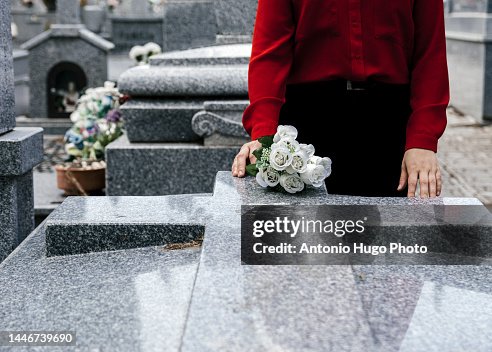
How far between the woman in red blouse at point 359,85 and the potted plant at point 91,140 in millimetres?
3005

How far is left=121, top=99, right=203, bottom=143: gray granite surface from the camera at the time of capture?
5188 millimetres

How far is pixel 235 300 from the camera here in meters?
1.97

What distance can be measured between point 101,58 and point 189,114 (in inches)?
272

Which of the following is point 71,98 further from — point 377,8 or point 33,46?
point 377,8

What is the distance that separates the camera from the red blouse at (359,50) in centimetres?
270

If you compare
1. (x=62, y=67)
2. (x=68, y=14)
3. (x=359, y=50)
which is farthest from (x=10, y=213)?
(x=68, y=14)

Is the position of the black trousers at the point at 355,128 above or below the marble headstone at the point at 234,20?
below

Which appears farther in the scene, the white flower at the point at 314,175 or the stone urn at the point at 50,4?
the stone urn at the point at 50,4

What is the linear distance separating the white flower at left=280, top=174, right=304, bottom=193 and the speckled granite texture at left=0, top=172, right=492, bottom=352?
3 centimetres

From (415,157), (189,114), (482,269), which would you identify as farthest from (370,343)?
(189,114)

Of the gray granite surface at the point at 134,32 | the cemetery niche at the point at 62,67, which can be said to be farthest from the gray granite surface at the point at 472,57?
the gray granite surface at the point at 134,32

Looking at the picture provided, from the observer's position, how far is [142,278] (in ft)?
8.18

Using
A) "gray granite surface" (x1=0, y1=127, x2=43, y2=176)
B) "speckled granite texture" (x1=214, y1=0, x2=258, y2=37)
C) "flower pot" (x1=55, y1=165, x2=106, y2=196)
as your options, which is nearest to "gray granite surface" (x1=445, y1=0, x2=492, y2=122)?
"speckled granite texture" (x1=214, y1=0, x2=258, y2=37)

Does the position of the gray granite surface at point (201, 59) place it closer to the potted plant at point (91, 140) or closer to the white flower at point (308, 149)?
the potted plant at point (91, 140)
